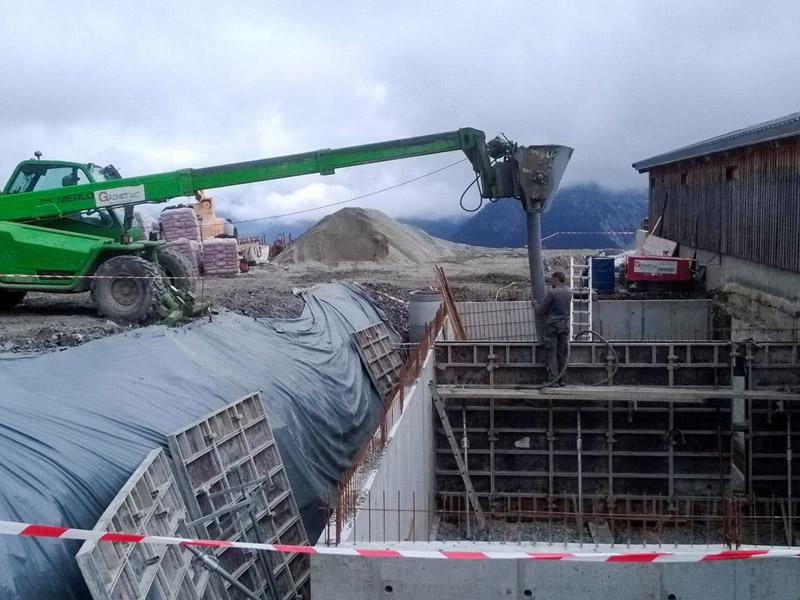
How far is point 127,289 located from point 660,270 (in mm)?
13741

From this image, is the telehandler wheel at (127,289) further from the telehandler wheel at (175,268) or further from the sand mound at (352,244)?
the sand mound at (352,244)

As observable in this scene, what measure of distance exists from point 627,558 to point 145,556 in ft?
10.7

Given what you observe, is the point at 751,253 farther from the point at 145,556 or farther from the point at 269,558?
the point at 145,556

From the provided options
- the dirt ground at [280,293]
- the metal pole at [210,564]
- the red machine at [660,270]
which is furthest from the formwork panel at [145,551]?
the red machine at [660,270]

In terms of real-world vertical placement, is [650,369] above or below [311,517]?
above

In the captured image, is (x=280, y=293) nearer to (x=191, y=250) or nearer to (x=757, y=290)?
(x=191, y=250)

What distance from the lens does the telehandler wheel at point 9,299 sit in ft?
35.8

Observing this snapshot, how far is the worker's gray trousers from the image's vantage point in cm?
1082

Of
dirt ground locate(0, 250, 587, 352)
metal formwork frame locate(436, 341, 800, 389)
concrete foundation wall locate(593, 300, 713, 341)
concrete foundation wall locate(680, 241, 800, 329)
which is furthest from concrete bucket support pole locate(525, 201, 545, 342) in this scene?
concrete foundation wall locate(593, 300, 713, 341)

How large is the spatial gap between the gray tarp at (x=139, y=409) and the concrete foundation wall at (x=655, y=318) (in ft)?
24.4

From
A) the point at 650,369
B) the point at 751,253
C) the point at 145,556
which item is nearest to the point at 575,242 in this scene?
the point at 751,253

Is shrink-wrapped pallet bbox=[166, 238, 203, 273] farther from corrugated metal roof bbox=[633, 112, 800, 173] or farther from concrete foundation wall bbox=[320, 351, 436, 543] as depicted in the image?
corrugated metal roof bbox=[633, 112, 800, 173]

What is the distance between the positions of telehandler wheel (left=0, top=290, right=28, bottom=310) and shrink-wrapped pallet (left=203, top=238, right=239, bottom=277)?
8184mm

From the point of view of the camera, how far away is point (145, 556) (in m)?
4.80
